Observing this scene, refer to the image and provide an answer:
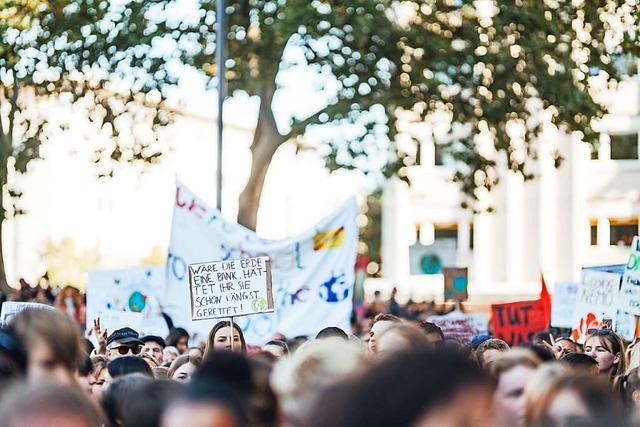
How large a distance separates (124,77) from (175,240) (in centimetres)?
834

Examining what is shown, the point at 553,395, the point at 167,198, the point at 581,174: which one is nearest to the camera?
the point at 553,395

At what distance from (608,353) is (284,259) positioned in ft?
22.4

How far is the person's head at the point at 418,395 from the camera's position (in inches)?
128

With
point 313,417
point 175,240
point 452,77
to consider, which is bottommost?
point 313,417

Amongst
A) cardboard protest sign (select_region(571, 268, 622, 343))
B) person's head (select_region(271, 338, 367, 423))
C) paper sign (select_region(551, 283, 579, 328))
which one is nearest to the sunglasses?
person's head (select_region(271, 338, 367, 423))

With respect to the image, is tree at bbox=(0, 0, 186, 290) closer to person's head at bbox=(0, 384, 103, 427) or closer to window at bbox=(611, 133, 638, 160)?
person's head at bbox=(0, 384, 103, 427)

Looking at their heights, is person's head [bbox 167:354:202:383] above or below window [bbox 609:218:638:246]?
below

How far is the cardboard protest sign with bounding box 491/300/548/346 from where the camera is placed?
17.8 meters

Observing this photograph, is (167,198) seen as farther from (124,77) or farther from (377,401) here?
(377,401)

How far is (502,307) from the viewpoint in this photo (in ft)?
58.7

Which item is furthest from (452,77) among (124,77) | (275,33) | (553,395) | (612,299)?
(553,395)

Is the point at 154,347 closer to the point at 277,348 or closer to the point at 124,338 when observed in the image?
the point at 124,338

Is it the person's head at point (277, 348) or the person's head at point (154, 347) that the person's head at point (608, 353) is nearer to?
the person's head at point (277, 348)

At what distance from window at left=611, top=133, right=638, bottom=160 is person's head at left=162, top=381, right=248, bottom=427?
45.8 metres
